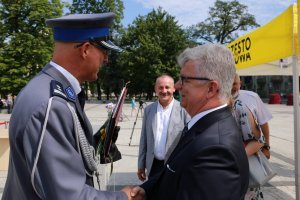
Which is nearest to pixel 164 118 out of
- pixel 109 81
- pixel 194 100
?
pixel 194 100

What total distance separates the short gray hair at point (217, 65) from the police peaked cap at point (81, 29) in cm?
49

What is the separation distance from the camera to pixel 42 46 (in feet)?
114

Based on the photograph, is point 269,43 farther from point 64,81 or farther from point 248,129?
point 64,81

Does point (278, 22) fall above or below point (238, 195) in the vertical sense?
above

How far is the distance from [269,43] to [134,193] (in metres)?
3.71

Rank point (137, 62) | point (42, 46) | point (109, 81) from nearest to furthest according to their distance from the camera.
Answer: point (42, 46), point (137, 62), point (109, 81)

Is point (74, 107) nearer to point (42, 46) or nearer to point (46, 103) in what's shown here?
point (46, 103)

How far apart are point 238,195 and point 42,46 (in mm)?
35191

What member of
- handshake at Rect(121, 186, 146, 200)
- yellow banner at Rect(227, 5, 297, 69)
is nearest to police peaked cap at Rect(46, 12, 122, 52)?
handshake at Rect(121, 186, 146, 200)

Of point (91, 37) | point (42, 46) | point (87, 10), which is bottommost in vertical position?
point (91, 37)

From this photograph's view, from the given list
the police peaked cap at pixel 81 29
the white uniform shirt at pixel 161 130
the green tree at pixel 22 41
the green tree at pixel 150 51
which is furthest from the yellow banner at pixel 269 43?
the green tree at pixel 150 51

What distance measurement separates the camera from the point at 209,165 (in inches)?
60.9

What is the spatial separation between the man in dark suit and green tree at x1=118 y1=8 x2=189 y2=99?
4458 centimetres

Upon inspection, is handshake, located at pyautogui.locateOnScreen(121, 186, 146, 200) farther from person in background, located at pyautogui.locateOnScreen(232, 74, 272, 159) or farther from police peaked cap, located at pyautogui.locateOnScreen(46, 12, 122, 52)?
person in background, located at pyautogui.locateOnScreen(232, 74, 272, 159)
